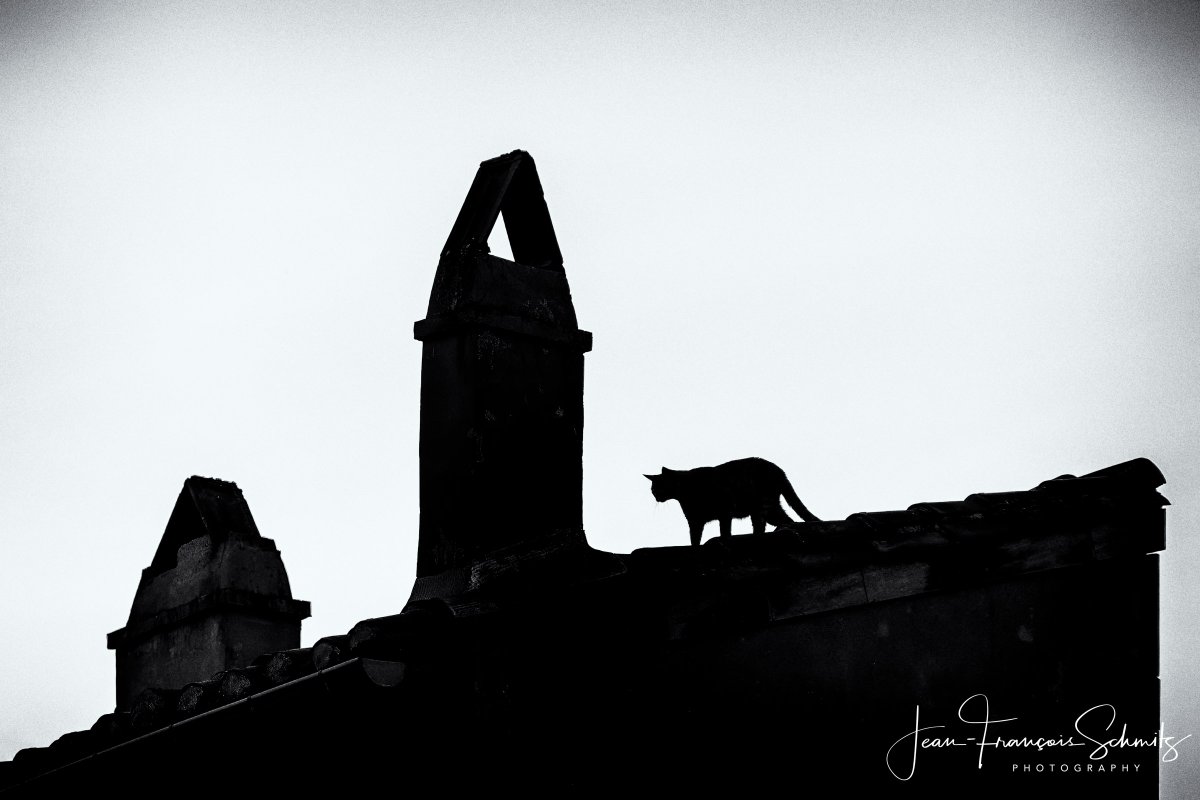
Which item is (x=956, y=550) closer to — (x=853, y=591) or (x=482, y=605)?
(x=853, y=591)

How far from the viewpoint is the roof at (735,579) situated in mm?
7086

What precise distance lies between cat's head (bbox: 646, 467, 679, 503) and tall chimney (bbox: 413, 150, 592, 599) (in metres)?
0.67

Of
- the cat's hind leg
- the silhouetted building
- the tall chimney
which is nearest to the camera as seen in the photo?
the silhouetted building

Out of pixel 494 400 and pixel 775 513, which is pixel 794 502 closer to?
pixel 775 513

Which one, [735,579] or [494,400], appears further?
[494,400]


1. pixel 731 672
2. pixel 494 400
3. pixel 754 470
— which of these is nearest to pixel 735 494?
pixel 754 470

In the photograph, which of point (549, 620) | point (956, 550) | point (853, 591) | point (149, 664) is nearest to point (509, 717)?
point (549, 620)

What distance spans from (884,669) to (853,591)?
0.44 meters

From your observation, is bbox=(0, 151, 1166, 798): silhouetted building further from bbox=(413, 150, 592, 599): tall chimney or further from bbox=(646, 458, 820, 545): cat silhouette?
bbox=(646, 458, 820, 545): cat silhouette

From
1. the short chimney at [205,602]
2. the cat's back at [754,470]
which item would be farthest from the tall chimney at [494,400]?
the short chimney at [205,602]

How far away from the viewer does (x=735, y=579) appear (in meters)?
7.20

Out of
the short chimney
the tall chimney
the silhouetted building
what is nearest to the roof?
the silhouetted building
